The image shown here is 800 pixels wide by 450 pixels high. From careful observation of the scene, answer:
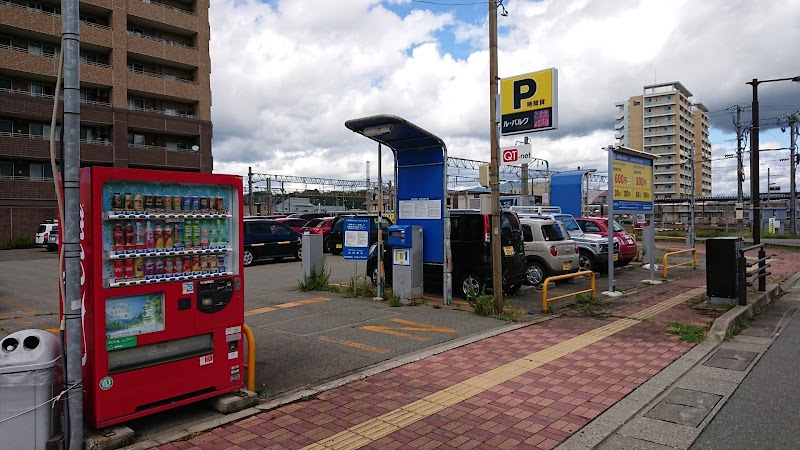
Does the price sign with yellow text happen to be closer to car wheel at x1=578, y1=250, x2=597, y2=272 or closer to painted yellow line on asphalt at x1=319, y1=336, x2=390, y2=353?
car wheel at x1=578, y1=250, x2=597, y2=272

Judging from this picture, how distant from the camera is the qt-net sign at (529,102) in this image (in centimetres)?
967

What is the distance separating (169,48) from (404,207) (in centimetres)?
3566

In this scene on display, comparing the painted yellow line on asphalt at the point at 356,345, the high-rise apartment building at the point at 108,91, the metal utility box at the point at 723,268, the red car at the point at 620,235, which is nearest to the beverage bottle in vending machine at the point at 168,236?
the painted yellow line on asphalt at the point at 356,345

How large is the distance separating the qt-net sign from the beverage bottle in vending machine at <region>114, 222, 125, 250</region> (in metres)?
6.95

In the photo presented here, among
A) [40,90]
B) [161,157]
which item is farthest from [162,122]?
[40,90]

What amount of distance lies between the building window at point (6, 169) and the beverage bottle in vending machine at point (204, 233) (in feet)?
120

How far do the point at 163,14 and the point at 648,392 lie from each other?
4302cm

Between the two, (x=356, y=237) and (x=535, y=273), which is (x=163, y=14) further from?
(x=535, y=273)

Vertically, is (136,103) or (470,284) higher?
(136,103)

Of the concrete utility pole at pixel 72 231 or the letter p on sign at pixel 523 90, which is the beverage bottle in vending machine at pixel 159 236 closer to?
the concrete utility pole at pixel 72 231

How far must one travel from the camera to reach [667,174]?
102875mm

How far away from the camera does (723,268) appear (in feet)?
32.5

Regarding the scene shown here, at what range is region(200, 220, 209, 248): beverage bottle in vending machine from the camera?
501 cm

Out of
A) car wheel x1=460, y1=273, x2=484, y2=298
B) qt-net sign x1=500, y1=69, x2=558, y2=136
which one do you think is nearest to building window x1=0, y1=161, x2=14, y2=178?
car wheel x1=460, y1=273, x2=484, y2=298
